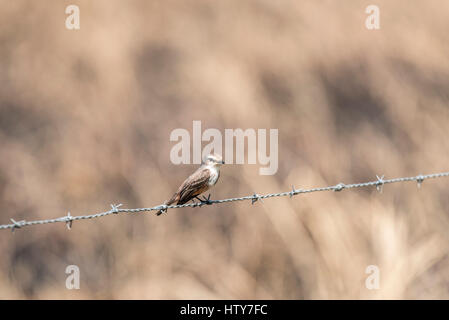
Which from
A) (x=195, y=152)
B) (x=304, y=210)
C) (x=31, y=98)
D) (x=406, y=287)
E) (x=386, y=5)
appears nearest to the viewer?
(x=406, y=287)

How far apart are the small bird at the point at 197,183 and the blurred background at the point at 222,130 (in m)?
3.33

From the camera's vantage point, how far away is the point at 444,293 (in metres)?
→ 11.1

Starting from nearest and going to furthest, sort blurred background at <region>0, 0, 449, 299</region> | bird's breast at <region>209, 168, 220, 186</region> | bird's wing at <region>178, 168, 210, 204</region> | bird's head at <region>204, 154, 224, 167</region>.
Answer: bird's wing at <region>178, 168, 210, 204</region>, bird's breast at <region>209, 168, 220, 186</region>, bird's head at <region>204, 154, 224, 167</region>, blurred background at <region>0, 0, 449, 299</region>

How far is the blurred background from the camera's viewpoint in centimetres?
1094

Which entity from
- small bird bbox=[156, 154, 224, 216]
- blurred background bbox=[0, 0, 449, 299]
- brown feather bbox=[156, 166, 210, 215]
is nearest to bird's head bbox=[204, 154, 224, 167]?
small bird bbox=[156, 154, 224, 216]

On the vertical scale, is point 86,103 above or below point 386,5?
below

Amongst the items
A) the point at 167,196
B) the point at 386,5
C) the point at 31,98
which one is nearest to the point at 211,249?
the point at 167,196

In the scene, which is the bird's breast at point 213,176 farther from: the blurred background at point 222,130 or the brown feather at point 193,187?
the blurred background at point 222,130

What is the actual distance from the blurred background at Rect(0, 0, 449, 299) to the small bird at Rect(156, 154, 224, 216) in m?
3.33

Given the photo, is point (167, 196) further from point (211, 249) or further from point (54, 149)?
point (54, 149)

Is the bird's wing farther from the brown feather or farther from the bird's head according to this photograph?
the bird's head

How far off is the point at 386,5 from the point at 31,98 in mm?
7400

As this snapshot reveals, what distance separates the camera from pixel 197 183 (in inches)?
301

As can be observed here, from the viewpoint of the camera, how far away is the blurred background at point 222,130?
10938 mm
